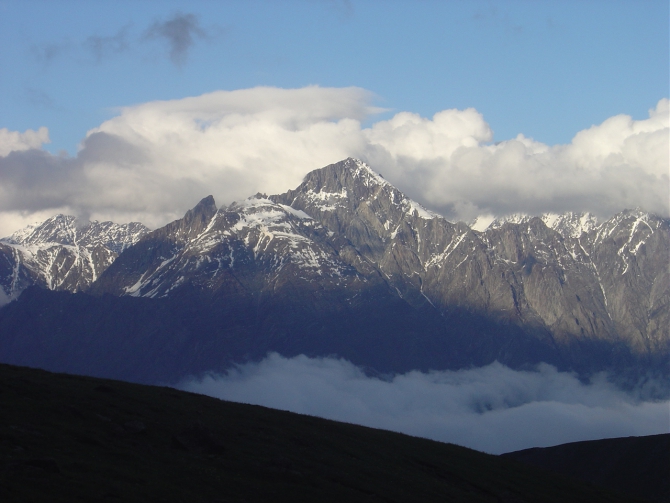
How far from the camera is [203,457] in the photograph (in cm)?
10225

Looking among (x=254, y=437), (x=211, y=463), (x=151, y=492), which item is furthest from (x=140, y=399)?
(x=151, y=492)

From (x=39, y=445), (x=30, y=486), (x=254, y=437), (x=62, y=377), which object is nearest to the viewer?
(x=30, y=486)

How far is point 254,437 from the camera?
11812cm

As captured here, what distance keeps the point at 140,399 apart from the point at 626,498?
80071 mm

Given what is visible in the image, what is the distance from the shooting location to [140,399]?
123m

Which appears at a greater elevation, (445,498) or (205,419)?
(205,419)

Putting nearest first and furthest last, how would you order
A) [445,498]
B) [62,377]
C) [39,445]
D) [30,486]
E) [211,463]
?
1. [30,486]
2. [39,445]
3. [211,463]
4. [445,498]
5. [62,377]

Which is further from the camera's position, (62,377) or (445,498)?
(62,377)

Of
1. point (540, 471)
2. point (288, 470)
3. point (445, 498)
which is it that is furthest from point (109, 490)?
point (540, 471)

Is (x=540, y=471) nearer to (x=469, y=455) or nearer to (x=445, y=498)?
(x=469, y=455)

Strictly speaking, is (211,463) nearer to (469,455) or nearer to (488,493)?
(488,493)

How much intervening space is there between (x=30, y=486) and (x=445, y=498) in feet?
172

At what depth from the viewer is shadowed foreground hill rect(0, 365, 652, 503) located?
8588 centimetres

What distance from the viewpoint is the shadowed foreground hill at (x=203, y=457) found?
85.9 meters
